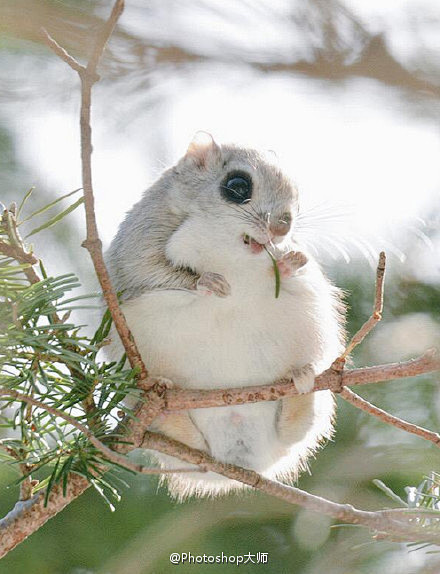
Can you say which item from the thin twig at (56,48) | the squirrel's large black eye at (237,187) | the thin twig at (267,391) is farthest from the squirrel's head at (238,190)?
the thin twig at (56,48)

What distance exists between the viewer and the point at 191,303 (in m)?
2.02

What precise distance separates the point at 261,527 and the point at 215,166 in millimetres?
1394

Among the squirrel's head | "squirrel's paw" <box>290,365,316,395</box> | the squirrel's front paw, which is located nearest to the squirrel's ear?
the squirrel's head

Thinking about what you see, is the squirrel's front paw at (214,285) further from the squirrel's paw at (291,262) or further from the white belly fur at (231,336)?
the squirrel's paw at (291,262)

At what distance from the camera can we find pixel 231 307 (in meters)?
2.03

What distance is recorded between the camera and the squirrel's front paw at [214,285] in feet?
6.40

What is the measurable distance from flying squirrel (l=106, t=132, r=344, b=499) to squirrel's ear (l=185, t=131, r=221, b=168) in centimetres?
9

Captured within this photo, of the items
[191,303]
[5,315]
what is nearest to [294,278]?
[191,303]

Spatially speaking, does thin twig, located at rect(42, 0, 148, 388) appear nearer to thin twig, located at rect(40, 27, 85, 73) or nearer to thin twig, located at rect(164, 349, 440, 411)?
thin twig, located at rect(40, 27, 85, 73)

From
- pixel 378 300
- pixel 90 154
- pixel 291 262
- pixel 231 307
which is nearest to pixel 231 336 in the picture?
pixel 231 307

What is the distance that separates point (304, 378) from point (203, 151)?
2.68 ft

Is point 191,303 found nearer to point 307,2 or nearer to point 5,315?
point 5,315

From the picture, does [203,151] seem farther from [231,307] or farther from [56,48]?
[56,48]

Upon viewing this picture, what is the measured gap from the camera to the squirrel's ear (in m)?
2.42
